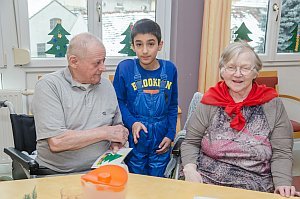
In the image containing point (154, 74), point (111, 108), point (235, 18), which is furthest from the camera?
point (235, 18)

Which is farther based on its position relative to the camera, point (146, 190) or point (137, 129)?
point (137, 129)

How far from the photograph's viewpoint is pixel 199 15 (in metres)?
3.36

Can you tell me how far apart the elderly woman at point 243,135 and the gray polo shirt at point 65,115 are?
0.51 m

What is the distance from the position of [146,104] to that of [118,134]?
32 cm

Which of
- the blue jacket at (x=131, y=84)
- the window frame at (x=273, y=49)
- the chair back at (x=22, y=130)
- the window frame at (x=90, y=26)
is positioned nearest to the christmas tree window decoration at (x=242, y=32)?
the window frame at (x=273, y=49)

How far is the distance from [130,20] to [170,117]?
1.63m

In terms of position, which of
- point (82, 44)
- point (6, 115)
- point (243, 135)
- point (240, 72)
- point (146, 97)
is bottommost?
point (6, 115)

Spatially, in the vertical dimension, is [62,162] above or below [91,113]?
below

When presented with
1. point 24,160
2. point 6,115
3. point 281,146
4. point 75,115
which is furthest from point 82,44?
point 6,115

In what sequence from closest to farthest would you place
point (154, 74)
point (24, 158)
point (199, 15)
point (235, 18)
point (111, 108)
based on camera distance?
point (24, 158)
point (111, 108)
point (154, 74)
point (199, 15)
point (235, 18)

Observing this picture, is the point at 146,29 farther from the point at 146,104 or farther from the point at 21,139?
the point at 21,139

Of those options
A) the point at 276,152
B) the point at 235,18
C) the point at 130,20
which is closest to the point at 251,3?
the point at 235,18

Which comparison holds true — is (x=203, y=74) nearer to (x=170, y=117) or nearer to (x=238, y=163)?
(x=170, y=117)

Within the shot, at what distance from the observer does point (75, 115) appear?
1729mm
